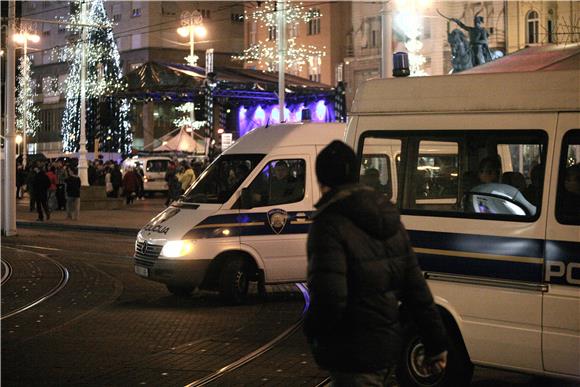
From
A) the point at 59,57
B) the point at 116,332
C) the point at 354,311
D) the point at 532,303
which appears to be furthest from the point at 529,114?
the point at 59,57

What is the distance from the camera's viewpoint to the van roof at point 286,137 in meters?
12.6

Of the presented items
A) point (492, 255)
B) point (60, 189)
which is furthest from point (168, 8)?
point (492, 255)

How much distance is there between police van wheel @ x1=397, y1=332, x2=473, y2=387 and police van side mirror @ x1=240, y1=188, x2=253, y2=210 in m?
5.34

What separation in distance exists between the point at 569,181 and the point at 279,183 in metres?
6.34

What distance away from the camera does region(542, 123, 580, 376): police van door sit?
20.4ft

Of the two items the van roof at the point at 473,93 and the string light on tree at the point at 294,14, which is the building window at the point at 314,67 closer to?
the string light on tree at the point at 294,14

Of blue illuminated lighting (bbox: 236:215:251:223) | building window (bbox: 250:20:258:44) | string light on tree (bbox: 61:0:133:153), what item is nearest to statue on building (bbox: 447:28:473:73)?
string light on tree (bbox: 61:0:133:153)

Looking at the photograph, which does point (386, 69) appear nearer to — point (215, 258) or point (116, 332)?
point (215, 258)

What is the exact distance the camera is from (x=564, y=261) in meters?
6.26

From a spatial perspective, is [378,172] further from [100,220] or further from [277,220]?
[100,220]

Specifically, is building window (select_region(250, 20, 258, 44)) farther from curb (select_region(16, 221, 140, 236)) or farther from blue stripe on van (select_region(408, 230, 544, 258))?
blue stripe on van (select_region(408, 230, 544, 258))

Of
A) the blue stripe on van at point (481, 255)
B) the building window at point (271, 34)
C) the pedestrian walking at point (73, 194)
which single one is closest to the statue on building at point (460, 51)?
the pedestrian walking at point (73, 194)

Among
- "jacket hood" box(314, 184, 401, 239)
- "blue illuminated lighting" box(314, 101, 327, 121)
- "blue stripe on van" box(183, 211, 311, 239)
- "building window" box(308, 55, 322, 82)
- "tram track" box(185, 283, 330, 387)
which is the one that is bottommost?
"tram track" box(185, 283, 330, 387)

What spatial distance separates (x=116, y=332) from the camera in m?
10.3
